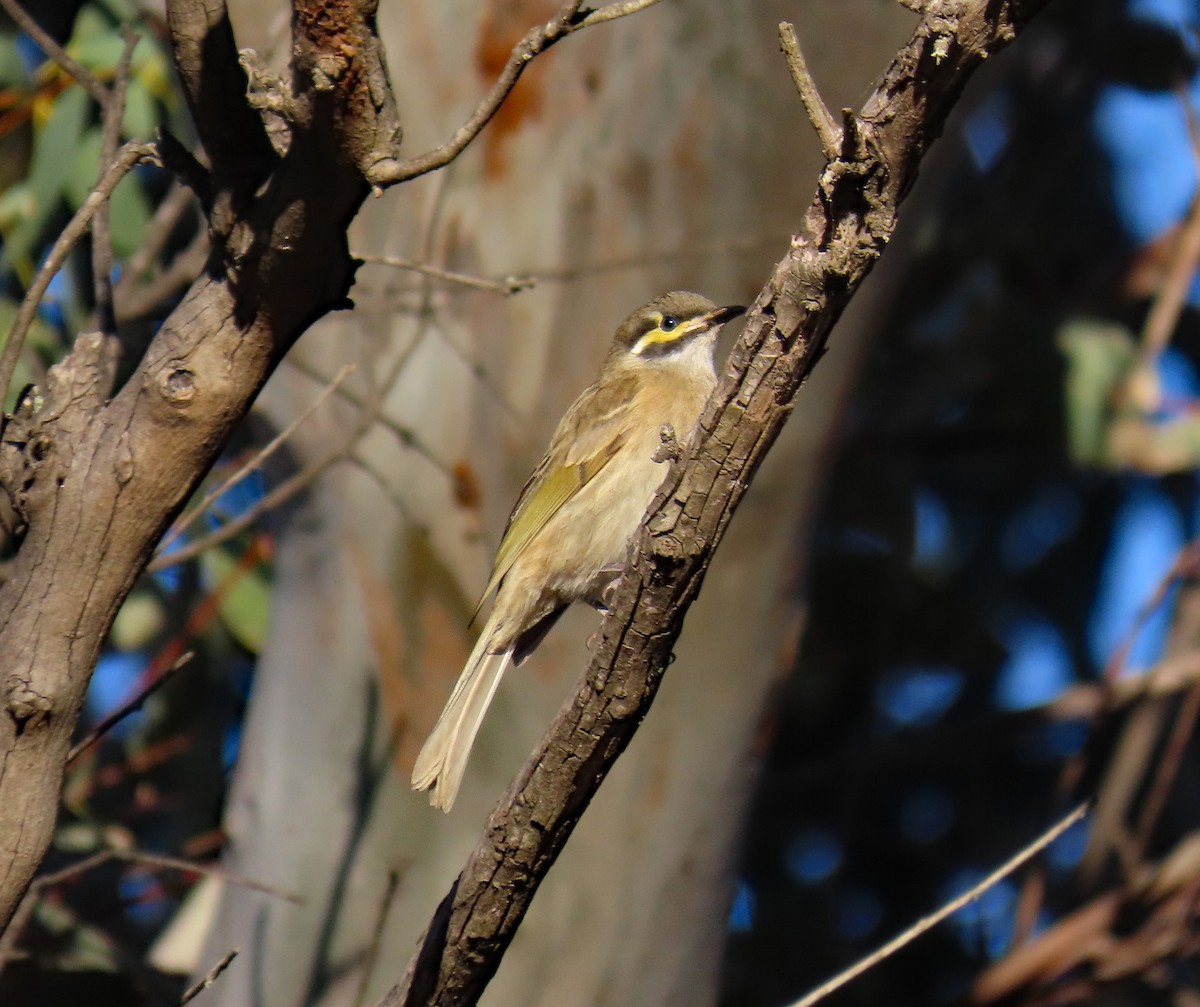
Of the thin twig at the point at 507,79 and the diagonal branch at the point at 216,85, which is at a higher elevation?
the diagonal branch at the point at 216,85

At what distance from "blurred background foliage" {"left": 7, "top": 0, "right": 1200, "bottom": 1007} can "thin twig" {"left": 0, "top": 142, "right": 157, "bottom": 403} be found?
2442 mm

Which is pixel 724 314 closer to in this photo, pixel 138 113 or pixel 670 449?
pixel 670 449

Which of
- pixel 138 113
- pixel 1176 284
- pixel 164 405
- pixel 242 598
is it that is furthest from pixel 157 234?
pixel 1176 284

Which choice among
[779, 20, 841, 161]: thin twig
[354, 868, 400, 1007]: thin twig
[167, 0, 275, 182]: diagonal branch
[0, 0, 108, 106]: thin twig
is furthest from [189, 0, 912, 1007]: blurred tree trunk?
[779, 20, 841, 161]: thin twig

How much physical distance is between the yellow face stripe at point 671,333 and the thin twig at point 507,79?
6.66ft

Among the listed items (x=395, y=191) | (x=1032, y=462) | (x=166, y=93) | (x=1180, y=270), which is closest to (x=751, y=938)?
(x=1032, y=462)

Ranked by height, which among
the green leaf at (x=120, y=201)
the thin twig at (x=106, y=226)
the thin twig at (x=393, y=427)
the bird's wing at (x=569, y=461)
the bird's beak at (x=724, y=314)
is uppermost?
the green leaf at (x=120, y=201)

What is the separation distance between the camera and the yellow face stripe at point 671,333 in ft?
14.0

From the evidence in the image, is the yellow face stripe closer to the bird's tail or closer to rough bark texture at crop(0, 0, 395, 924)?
the bird's tail

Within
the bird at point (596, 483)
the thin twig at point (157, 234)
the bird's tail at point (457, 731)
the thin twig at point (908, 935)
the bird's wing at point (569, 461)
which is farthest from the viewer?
the thin twig at point (157, 234)

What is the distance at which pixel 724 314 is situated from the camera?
4.17 m

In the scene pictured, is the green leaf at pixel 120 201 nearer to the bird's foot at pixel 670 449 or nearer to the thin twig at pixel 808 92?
the bird's foot at pixel 670 449

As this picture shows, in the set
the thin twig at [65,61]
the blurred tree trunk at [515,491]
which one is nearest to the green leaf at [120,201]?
the blurred tree trunk at [515,491]

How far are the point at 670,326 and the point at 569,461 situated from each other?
550 millimetres
